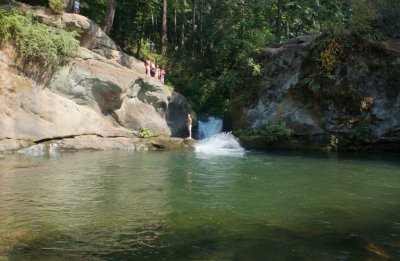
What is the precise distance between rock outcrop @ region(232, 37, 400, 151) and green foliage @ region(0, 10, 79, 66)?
437 inches

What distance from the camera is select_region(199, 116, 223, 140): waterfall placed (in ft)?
93.0

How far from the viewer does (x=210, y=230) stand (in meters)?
8.01

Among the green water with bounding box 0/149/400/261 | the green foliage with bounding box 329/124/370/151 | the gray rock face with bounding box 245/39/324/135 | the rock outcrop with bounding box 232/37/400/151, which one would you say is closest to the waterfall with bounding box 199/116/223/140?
the rock outcrop with bounding box 232/37/400/151

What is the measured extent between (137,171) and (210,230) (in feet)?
24.4

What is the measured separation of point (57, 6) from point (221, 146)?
12085mm

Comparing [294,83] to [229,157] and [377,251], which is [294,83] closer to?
[229,157]

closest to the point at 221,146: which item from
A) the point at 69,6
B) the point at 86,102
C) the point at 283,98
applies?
the point at 283,98

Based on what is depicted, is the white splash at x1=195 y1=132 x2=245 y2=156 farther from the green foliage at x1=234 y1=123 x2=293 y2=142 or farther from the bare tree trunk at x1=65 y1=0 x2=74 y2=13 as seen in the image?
the bare tree trunk at x1=65 y1=0 x2=74 y2=13

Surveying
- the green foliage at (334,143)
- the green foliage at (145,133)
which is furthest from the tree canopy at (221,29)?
the green foliage at (145,133)

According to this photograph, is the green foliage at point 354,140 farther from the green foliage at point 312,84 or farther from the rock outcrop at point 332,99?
the green foliage at point 312,84

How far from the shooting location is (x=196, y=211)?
9461 millimetres

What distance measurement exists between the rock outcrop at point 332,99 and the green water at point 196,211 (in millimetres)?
7938

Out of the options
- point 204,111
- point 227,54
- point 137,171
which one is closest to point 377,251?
point 137,171

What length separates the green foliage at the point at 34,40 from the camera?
20.8 m
